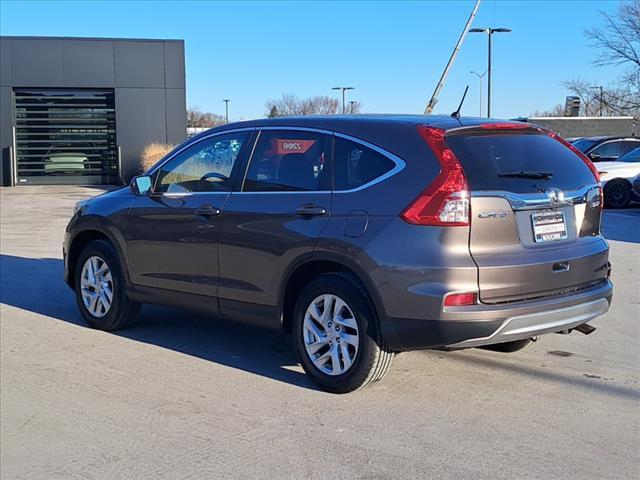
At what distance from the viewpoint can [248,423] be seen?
457 cm

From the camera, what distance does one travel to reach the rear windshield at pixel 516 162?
4613 millimetres

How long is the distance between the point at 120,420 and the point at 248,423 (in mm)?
808

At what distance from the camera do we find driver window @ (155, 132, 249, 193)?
582 cm

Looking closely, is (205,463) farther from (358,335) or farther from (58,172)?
(58,172)

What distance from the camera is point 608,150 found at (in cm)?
1898

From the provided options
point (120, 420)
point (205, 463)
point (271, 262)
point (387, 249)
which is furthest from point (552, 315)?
point (120, 420)

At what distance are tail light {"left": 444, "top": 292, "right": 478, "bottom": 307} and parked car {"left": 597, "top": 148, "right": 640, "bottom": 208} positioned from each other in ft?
48.3

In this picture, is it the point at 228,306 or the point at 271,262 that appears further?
the point at 228,306

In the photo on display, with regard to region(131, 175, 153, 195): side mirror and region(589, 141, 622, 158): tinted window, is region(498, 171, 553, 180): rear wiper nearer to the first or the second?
region(131, 175, 153, 195): side mirror

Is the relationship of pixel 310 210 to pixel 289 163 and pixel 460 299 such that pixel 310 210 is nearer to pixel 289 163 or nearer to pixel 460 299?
pixel 289 163

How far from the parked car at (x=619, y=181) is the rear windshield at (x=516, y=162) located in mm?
13754

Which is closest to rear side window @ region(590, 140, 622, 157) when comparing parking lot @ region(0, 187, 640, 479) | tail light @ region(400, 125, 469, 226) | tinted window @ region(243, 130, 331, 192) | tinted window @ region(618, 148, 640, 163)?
tinted window @ region(618, 148, 640, 163)

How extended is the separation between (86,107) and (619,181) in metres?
18.6

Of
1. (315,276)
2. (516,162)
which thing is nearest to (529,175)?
(516,162)
